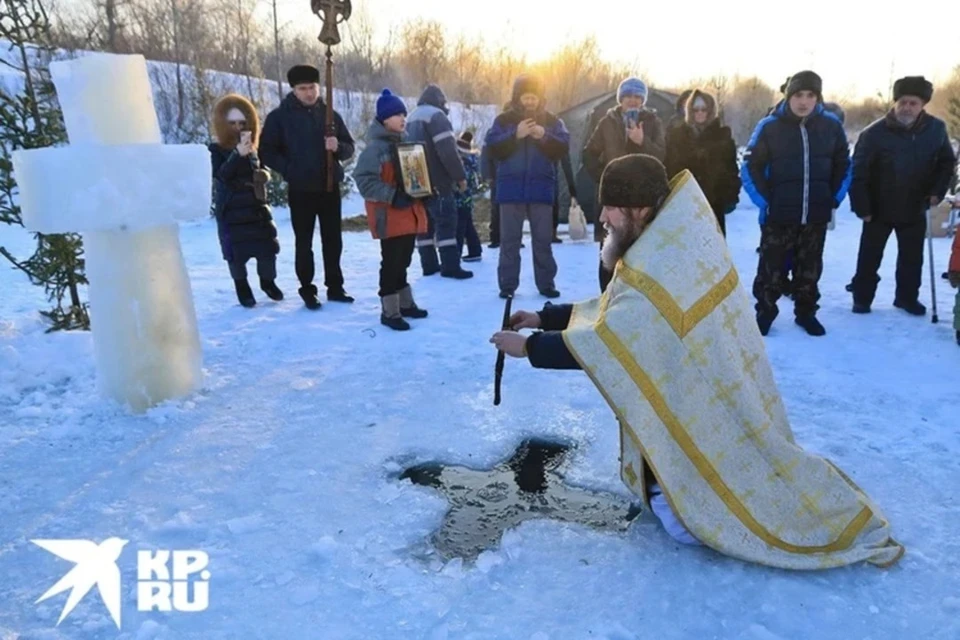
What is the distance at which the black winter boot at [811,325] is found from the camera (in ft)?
17.6

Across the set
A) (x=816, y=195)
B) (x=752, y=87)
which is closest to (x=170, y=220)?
(x=816, y=195)

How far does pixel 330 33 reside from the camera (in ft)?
20.2

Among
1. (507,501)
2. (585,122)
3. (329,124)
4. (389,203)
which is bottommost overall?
(507,501)

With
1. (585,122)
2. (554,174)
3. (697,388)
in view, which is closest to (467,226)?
(554,174)

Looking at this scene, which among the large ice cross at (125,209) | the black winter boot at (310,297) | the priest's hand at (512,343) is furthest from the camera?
the black winter boot at (310,297)

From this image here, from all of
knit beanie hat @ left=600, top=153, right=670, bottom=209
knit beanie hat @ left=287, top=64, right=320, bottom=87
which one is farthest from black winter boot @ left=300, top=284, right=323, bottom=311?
knit beanie hat @ left=600, top=153, right=670, bottom=209

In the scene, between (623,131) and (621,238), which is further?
(623,131)

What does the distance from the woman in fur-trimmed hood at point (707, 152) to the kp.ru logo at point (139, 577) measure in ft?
17.4

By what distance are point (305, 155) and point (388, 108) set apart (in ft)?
2.89

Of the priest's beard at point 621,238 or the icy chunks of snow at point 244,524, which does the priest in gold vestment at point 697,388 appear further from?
the icy chunks of snow at point 244,524

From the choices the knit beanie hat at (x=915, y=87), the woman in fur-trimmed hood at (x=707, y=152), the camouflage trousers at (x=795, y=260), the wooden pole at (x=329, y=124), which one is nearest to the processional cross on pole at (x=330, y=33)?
the wooden pole at (x=329, y=124)

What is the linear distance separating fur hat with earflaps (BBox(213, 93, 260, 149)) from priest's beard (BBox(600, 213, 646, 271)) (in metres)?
4.11

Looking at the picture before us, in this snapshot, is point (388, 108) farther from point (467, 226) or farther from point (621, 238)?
A: point (621, 238)

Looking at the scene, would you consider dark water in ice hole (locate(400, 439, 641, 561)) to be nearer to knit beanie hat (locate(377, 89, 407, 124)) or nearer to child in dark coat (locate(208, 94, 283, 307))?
knit beanie hat (locate(377, 89, 407, 124))
